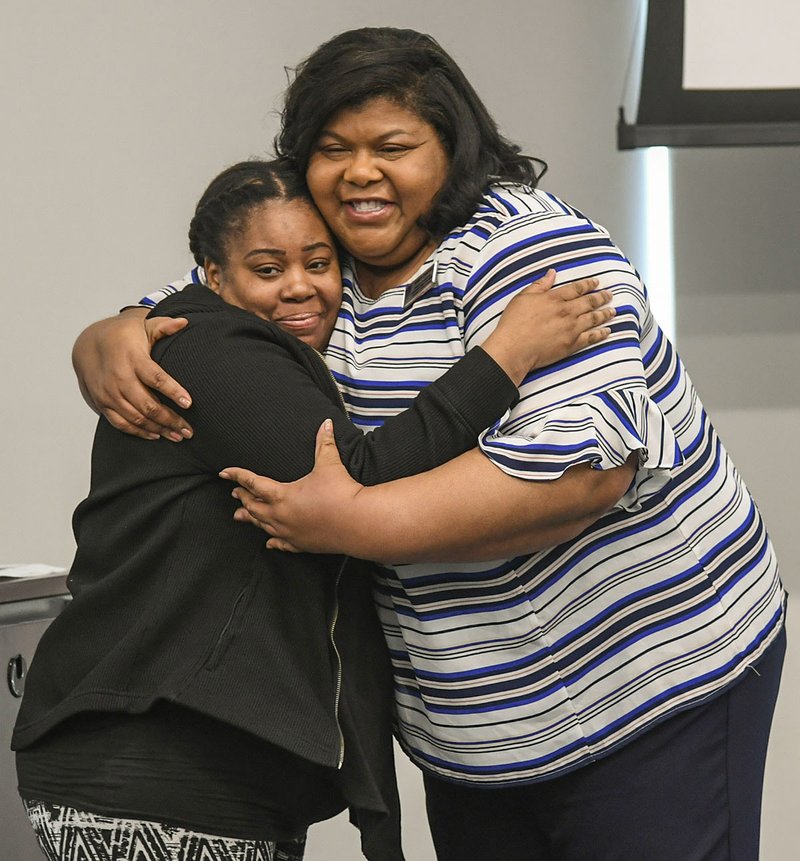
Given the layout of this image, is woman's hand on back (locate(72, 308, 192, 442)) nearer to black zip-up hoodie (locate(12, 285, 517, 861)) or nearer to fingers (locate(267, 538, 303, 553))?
black zip-up hoodie (locate(12, 285, 517, 861))

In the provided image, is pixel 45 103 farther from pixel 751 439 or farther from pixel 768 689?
pixel 768 689

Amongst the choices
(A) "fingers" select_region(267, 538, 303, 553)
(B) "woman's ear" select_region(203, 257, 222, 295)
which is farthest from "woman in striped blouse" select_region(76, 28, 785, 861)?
(B) "woman's ear" select_region(203, 257, 222, 295)

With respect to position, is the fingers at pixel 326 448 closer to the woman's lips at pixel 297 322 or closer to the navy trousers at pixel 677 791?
the woman's lips at pixel 297 322

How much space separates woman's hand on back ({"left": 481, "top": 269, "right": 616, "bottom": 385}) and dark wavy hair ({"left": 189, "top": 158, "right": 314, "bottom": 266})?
0.37 metres

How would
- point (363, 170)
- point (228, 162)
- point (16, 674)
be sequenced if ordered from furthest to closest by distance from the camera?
point (228, 162), point (16, 674), point (363, 170)

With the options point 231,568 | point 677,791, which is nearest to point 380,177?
point 231,568

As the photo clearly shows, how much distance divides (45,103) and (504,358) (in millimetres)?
1773

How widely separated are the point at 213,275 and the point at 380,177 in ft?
0.87

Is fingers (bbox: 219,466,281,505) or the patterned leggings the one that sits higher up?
fingers (bbox: 219,466,281,505)

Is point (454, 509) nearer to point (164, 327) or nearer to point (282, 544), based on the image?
point (282, 544)

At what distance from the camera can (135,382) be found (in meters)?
1.21

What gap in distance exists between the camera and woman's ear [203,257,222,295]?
4.66ft

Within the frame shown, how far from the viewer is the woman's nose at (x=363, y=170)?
1320 millimetres

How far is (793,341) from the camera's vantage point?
2.46m
